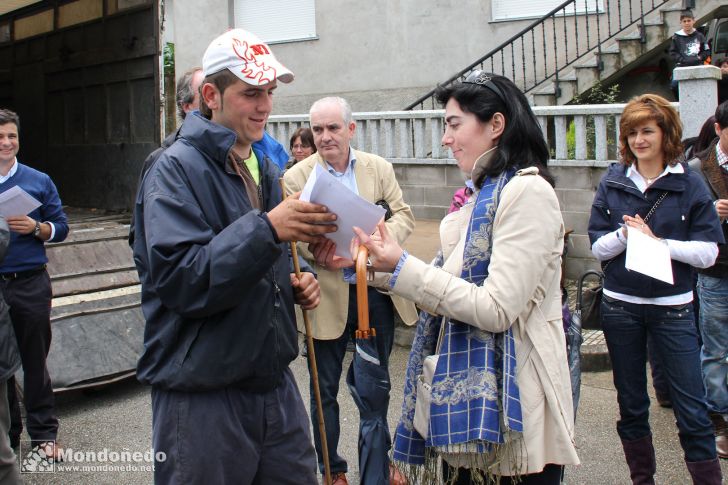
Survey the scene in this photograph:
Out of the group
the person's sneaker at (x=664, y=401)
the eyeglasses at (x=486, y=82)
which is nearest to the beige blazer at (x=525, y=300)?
the eyeglasses at (x=486, y=82)

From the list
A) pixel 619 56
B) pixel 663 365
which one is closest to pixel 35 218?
pixel 663 365

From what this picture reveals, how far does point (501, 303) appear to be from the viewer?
2240 mm

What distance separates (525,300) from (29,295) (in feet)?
11.6

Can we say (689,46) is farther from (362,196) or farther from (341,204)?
(341,204)

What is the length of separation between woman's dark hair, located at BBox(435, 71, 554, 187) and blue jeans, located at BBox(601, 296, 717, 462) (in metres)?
1.50

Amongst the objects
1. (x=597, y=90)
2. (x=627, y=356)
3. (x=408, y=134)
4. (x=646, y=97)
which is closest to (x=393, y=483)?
(x=627, y=356)

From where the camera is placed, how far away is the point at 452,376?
236cm

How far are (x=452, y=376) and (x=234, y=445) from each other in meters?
0.72

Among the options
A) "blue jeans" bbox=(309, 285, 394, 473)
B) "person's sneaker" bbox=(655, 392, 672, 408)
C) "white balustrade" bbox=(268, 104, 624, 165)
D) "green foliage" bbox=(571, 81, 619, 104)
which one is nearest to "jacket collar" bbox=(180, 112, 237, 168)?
"blue jeans" bbox=(309, 285, 394, 473)

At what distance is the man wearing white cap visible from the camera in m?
2.04

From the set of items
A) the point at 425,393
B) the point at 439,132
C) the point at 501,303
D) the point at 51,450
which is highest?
the point at 439,132

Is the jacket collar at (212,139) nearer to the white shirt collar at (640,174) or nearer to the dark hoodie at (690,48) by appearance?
the white shirt collar at (640,174)

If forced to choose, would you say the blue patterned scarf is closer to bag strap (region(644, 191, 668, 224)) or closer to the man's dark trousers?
the man's dark trousers

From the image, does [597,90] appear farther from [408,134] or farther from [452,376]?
[452,376]
